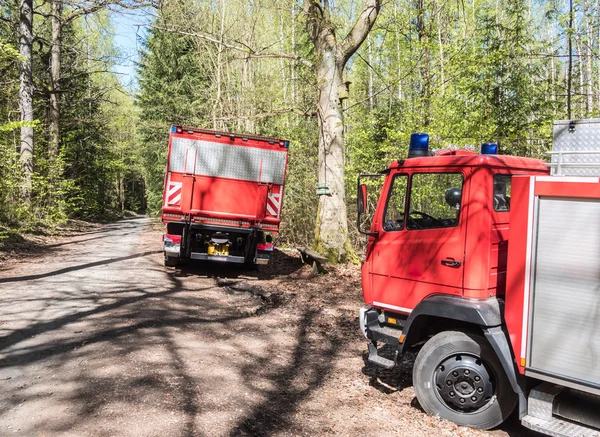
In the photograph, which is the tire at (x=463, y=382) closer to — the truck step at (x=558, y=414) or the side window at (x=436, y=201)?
the truck step at (x=558, y=414)

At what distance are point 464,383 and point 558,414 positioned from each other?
0.76m

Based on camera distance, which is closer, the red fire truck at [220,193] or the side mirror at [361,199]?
the side mirror at [361,199]

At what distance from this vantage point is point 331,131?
11.5 metres

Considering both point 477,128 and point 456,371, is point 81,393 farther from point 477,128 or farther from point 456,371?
point 477,128

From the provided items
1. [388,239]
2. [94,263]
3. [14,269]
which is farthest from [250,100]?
[388,239]

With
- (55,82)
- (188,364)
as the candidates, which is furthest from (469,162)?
(55,82)

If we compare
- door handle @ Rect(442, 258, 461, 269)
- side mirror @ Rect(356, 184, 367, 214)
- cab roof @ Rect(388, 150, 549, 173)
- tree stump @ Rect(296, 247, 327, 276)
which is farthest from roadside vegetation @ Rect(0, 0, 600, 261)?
door handle @ Rect(442, 258, 461, 269)

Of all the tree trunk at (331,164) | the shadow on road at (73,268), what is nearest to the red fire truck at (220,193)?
the tree trunk at (331,164)

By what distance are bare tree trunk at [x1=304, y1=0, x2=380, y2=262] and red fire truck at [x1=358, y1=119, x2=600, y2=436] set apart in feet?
20.2

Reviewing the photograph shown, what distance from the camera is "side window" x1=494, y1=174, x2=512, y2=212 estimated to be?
4.19 meters

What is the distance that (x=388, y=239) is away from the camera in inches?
191

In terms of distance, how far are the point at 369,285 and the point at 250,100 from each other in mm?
14230

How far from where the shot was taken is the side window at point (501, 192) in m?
4.19

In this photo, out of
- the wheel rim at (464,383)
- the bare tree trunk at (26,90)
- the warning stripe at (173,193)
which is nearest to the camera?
the wheel rim at (464,383)
